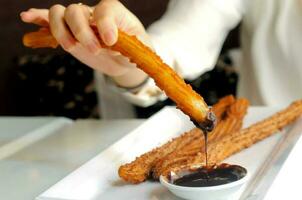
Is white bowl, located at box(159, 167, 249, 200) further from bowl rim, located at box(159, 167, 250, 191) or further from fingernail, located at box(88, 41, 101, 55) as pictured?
fingernail, located at box(88, 41, 101, 55)

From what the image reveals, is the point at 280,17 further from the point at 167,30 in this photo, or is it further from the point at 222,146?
the point at 222,146

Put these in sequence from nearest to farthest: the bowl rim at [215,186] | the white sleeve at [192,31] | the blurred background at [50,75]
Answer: the bowl rim at [215,186] < the white sleeve at [192,31] < the blurred background at [50,75]

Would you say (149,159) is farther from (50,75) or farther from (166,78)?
(50,75)

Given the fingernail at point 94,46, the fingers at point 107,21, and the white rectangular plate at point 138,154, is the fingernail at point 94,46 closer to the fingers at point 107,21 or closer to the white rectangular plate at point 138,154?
the fingers at point 107,21

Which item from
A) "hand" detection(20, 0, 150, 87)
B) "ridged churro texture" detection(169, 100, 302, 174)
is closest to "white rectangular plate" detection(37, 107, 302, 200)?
"ridged churro texture" detection(169, 100, 302, 174)

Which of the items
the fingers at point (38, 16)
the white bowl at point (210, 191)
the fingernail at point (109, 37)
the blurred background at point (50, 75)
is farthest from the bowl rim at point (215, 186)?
the blurred background at point (50, 75)

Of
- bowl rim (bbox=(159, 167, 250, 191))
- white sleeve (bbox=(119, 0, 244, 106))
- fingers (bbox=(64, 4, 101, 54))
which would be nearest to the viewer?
bowl rim (bbox=(159, 167, 250, 191))

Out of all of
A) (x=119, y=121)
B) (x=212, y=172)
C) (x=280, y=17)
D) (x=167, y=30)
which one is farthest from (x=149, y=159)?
(x=280, y=17)
